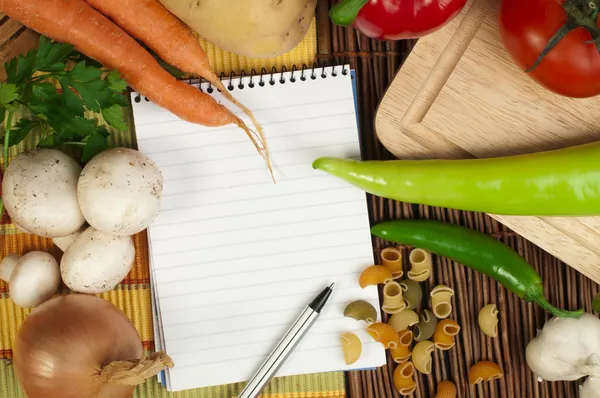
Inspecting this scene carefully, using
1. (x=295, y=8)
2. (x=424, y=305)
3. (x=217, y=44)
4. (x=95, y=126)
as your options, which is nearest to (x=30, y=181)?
(x=95, y=126)

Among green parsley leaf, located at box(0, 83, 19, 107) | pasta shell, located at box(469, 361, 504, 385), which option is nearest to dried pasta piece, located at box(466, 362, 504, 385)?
pasta shell, located at box(469, 361, 504, 385)

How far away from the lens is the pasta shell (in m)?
0.85

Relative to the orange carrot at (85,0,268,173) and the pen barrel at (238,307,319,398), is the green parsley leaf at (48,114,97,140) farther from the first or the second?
the pen barrel at (238,307,319,398)

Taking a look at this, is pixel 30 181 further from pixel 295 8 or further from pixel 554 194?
pixel 554 194

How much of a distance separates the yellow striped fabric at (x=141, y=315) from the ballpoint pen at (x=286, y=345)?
0.03 metres

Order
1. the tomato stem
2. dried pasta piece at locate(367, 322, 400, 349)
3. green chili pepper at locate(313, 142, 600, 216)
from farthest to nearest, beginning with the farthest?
dried pasta piece at locate(367, 322, 400, 349)
green chili pepper at locate(313, 142, 600, 216)
the tomato stem

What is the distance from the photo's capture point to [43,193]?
0.78 metres

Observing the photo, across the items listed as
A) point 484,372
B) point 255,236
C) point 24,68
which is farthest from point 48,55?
point 484,372

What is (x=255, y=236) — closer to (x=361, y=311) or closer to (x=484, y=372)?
(x=361, y=311)

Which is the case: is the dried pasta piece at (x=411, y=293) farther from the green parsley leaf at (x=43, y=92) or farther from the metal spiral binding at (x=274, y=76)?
the green parsley leaf at (x=43, y=92)

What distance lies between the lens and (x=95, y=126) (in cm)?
81

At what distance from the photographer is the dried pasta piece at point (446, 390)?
2.82 feet

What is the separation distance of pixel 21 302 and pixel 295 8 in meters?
0.53

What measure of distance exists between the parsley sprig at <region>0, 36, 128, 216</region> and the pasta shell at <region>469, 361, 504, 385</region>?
0.58 meters
